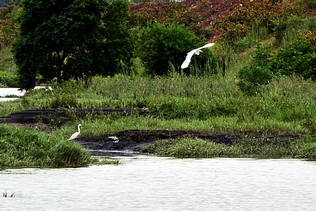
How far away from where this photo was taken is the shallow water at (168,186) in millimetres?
6887

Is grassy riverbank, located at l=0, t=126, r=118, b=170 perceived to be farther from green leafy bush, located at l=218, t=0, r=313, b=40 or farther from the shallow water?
green leafy bush, located at l=218, t=0, r=313, b=40

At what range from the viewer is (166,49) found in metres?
27.9

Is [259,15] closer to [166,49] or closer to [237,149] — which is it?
[166,49]

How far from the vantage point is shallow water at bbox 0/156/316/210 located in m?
6.89

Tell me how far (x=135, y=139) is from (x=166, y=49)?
1413 centimetres

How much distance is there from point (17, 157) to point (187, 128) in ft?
18.0

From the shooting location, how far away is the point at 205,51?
94.2ft

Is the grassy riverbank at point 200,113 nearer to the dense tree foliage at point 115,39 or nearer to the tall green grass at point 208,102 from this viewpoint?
the tall green grass at point 208,102

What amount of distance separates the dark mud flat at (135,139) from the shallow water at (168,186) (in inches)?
86.3

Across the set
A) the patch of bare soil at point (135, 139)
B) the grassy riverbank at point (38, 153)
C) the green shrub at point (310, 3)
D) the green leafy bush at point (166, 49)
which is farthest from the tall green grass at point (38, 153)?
the green shrub at point (310, 3)

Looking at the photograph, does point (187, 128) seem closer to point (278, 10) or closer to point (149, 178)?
point (149, 178)

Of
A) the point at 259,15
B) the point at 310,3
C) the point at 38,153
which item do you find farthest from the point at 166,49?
the point at 38,153

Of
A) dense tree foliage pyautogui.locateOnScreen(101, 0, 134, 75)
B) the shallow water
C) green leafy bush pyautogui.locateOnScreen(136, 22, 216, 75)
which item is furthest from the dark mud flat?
dense tree foliage pyautogui.locateOnScreen(101, 0, 134, 75)

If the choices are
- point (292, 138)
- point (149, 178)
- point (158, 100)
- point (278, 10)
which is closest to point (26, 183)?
point (149, 178)
